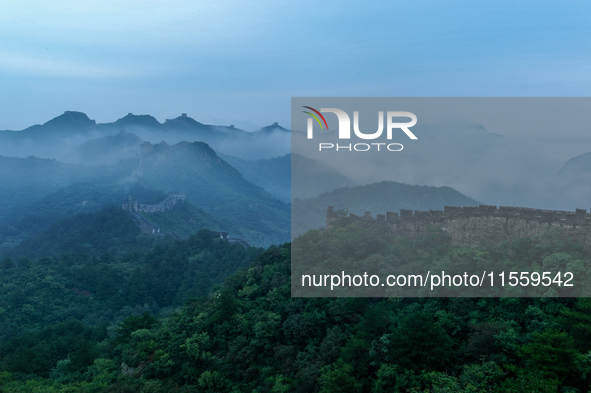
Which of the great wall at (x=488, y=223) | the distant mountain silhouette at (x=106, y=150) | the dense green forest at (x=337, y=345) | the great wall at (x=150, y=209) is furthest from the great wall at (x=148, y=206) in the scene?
the great wall at (x=488, y=223)

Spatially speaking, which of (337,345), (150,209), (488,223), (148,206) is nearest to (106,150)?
(148,206)

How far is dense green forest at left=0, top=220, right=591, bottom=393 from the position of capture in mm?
10781

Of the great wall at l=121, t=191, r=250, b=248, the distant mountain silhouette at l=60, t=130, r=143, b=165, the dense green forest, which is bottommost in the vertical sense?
the dense green forest

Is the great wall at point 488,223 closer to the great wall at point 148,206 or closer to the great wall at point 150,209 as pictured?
the great wall at point 150,209

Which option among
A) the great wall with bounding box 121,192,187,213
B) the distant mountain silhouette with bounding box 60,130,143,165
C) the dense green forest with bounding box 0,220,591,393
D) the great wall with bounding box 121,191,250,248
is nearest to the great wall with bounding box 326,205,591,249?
the dense green forest with bounding box 0,220,591,393

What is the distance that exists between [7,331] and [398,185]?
34.6m

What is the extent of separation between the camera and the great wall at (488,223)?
14.3m

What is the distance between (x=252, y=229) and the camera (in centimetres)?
8781

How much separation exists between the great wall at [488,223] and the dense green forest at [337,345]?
56 cm

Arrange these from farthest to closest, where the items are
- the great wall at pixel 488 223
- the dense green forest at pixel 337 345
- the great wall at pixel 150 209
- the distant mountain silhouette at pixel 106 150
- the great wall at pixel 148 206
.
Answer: the distant mountain silhouette at pixel 106 150 → the great wall at pixel 148 206 → the great wall at pixel 150 209 → the great wall at pixel 488 223 → the dense green forest at pixel 337 345

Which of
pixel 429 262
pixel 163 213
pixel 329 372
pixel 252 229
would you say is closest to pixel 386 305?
pixel 429 262

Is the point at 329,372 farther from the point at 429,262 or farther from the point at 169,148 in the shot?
the point at 169,148

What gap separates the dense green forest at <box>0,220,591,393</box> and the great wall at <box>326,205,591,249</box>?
56 centimetres

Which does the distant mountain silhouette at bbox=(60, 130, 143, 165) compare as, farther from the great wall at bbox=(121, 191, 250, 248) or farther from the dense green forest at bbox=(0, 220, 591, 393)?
the dense green forest at bbox=(0, 220, 591, 393)
